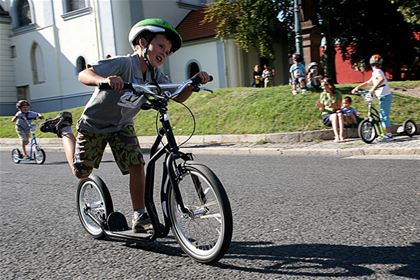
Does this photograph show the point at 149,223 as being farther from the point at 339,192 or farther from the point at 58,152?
the point at 58,152

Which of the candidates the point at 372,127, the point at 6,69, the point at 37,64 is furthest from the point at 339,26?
the point at 6,69

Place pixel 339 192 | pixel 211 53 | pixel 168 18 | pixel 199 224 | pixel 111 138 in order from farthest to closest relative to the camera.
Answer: pixel 168 18 < pixel 211 53 < pixel 339 192 < pixel 111 138 < pixel 199 224

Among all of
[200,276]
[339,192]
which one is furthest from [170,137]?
[339,192]

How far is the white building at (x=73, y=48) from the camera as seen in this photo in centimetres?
3008

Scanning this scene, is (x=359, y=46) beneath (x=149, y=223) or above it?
above

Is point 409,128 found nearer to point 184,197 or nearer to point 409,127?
point 409,127

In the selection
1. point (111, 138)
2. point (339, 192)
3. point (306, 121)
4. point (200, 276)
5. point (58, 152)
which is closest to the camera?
point (200, 276)

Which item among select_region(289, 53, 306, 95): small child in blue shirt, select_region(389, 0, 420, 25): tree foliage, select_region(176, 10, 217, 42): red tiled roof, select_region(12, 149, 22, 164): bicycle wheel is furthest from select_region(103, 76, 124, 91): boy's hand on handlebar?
select_region(176, 10, 217, 42): red tiled roof

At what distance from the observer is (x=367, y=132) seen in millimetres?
11070

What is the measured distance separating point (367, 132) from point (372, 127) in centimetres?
17

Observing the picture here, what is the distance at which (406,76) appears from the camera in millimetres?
30359

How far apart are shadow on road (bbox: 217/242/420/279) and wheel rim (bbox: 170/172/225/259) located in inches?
7.5

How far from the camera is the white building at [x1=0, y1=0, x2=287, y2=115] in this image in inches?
1184

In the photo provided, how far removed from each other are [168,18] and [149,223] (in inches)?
1218
